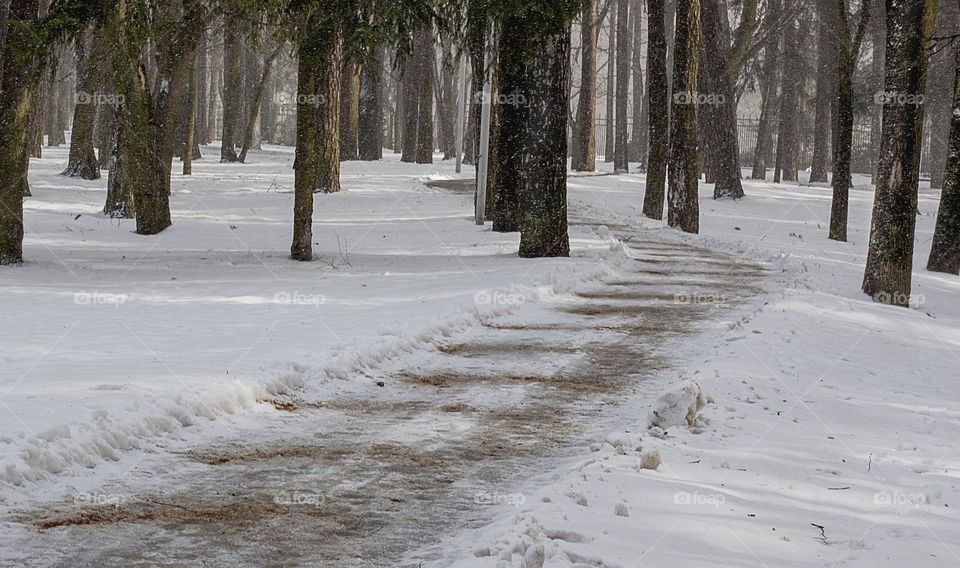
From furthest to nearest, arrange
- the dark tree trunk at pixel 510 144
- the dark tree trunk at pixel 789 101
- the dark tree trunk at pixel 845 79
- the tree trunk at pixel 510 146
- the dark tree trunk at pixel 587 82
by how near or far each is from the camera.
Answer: the dark tree trunk at pixel 789 101, the dark tree trunk at pixel 587 82, the dark tree trunk at pixel 845 79, the tree trunk at pixel 510 146, the dark tree trunk at pixel 510 144

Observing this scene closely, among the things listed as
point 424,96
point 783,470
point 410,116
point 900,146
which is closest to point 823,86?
point 424,96

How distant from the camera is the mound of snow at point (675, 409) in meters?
6.31

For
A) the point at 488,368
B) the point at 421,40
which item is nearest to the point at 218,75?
the point at 421,40

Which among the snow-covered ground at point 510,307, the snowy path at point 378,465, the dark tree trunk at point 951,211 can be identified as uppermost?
the dark tree trunk at point 951,211

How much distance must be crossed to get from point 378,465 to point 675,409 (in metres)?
1.93

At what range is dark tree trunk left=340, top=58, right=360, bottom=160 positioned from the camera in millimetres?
32500

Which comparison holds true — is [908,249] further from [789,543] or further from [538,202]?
[789,543]

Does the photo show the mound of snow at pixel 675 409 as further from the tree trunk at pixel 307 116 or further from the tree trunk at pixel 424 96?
the tree trunk at pixel 424 96

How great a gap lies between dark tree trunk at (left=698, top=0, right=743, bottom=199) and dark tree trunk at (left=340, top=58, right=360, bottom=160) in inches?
416

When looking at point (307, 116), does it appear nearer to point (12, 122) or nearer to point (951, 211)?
point (12, 122)

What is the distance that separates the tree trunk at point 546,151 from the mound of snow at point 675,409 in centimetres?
831

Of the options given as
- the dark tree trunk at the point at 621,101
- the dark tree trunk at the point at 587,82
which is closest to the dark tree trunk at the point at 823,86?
the dark tree trunk at the point at 621,101

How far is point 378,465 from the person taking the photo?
18.1 feet

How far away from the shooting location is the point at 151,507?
15.4 ft
